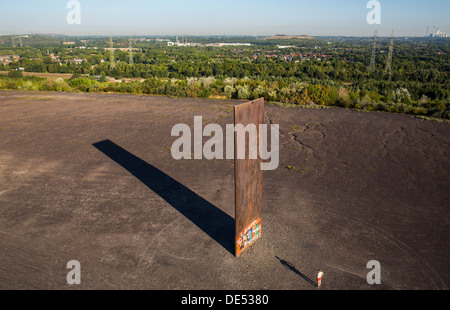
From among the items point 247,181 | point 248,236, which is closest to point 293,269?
point 248,236

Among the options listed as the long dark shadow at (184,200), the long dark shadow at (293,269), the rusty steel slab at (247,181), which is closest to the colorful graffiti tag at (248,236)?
the rusty steel slab at (247,181)

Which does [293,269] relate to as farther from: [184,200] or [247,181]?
[184,200]

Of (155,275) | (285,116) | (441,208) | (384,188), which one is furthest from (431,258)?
(285,116)

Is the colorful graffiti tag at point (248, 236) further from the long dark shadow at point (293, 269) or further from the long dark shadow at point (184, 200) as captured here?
the long dark shadow at point (293, 269)

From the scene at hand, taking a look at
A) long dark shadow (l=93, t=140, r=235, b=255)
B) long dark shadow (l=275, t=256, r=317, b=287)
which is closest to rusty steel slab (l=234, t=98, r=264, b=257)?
long dark shadow (l=93, t=140, r=235, b=255)

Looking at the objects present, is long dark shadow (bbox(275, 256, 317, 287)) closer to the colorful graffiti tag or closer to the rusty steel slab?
the colorful graffiti tag

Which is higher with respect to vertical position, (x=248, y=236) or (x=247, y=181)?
(x=247, y=181)
